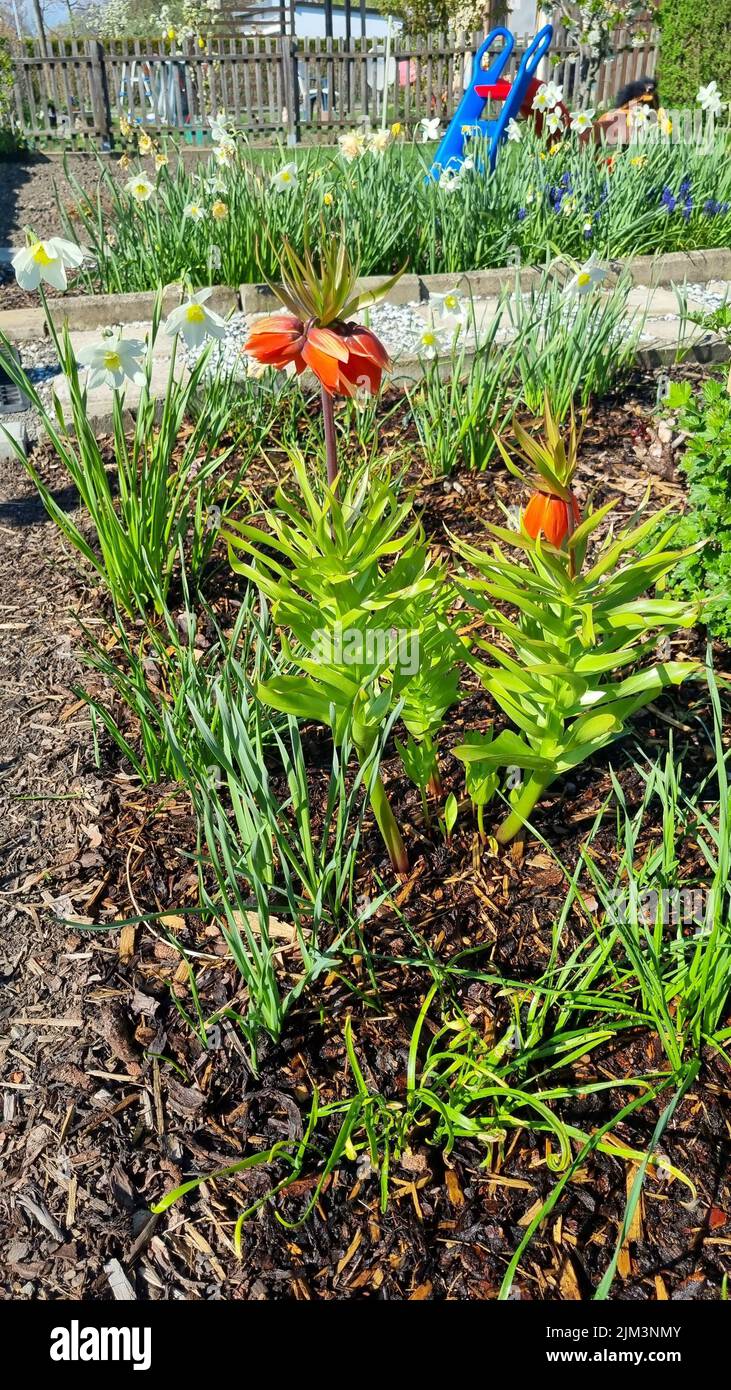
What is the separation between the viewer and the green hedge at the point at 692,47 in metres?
11.6

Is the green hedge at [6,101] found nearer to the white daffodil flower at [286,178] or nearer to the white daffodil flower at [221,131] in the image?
the white daffodil flower at [221,131]

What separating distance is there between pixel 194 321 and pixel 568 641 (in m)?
1.20

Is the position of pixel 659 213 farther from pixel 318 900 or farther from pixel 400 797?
pixel 318 900

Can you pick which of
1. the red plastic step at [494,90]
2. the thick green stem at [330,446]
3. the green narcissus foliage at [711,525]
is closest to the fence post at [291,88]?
the red plastic step at [494,90]

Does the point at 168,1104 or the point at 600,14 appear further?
the point at 600,14

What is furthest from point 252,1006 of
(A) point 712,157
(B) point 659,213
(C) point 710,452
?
(A) point 712,157

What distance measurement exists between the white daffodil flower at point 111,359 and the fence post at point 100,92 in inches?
530

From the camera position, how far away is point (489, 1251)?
133 centimetres

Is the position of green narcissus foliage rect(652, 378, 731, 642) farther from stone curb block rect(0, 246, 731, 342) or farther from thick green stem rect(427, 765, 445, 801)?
stone curb block rect(0, 246, 731, 342)

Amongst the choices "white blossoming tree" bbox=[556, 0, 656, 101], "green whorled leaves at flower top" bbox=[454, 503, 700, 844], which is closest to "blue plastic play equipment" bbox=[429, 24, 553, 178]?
"white blossoming tree" bbox=[556, 0, 656, 101]

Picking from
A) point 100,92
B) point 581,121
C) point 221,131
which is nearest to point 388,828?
point 221,131

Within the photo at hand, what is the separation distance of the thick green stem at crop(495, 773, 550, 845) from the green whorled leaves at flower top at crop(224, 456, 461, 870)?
21 centimetres

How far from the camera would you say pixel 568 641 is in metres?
1.52

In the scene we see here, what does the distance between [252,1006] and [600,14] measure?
14.3 metres
